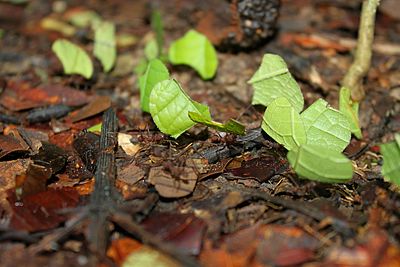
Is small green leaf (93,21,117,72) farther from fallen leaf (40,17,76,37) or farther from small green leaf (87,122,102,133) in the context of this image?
small green leaf (87,122,102,133)

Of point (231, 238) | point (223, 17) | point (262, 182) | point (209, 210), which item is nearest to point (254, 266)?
point (231, 238)

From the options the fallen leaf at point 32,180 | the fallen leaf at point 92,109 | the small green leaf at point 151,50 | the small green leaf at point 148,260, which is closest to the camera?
the small green leaf at point 148,260

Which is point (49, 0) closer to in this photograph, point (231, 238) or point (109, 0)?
point (109, 0)

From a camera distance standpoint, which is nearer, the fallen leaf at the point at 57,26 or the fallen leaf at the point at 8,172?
the fallen leaf at the point at 8,172

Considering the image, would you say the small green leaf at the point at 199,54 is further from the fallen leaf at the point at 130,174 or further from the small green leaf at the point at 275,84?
the fallen leaf at the point at 130,174

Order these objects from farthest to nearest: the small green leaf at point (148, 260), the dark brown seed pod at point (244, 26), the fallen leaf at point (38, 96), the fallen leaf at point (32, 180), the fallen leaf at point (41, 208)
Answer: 1. the dark brown seed pod at point (244, 26)
2. the fallen leaf at point (38, 96)
3. the fallen leaf at point (32, 180)
4. the fallen leaf at point (41, 208)
5. the small green leaf at point (148, 260)

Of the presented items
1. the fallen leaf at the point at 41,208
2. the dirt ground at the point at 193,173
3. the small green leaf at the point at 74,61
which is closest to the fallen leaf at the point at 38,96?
the dirt ground at the point at 193,173

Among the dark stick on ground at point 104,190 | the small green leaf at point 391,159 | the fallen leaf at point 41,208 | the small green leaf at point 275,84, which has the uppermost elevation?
the small green leaf at point 275,84
